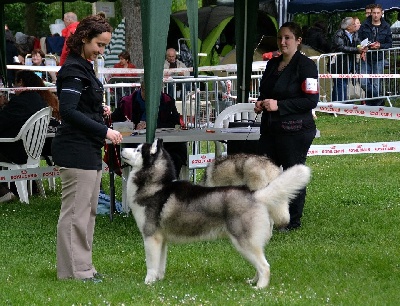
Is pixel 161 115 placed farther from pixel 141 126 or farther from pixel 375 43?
pixel 375 43

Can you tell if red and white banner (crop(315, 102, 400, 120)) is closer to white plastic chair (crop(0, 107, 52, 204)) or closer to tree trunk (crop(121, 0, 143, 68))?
white plastic chair (crop(0, 107, 52, 204))

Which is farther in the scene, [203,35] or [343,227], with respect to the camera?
[203,35]

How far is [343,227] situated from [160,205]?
9.27 feet

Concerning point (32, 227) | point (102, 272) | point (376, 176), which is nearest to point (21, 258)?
point (102, 272)

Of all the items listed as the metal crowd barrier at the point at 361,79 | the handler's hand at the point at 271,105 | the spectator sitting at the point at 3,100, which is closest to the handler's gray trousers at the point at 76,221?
the handler's hand at the point at 271,105

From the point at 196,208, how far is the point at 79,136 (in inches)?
37.7

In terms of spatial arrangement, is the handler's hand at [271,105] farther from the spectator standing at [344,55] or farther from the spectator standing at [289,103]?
the spectator standing at [344,55]

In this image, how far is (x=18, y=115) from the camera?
10672 mm

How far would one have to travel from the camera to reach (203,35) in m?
24.5

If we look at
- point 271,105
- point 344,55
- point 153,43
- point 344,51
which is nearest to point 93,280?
point 153,43

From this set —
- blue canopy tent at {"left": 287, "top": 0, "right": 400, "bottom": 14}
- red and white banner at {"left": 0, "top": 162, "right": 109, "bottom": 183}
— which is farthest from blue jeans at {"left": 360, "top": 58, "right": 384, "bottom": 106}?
red and white banner at {"left": 0, "top": 162, "right": 109, "bottom": 183}

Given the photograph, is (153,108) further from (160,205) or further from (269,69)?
(269,69)

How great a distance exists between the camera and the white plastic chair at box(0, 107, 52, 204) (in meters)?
10.4

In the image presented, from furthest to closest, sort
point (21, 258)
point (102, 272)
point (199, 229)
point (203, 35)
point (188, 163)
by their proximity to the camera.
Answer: point (203, 35) → point (188, 163) → point (21, 258) → point (102, 272) → point (199, 229)
